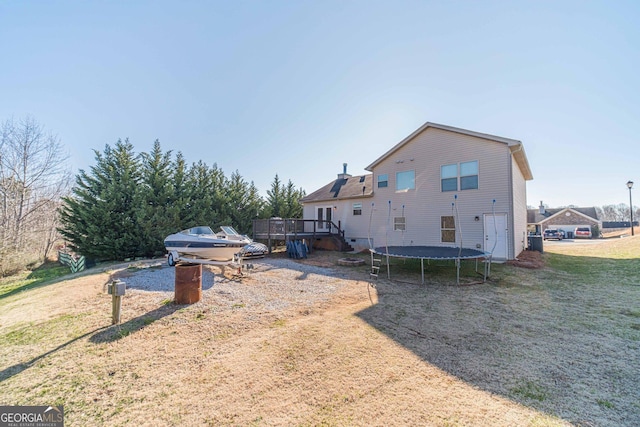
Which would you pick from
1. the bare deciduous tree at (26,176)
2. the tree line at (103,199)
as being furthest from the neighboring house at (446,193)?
the bare deciduous tree at (26,176)

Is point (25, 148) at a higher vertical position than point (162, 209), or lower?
higher

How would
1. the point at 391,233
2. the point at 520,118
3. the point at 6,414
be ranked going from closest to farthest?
the point at 6,414 < the point at 520,118 < the point at 391,233

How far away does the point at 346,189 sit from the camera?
60.6ft

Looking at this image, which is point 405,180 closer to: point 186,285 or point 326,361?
point 186,285

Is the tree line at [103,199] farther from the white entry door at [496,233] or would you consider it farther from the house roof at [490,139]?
the white entry door at [496,233]

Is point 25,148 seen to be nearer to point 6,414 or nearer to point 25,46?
point 25,46

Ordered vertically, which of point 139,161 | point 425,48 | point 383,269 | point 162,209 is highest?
point 425,48

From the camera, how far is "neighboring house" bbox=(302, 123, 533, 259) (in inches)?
440

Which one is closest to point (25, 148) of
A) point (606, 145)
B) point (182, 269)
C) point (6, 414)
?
point (182, 269)

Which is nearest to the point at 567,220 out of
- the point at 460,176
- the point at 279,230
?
the point at 460,176

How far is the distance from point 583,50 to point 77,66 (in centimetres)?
1967

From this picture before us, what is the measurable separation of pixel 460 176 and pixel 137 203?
61.8 ft

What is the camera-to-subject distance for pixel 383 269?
421 inches

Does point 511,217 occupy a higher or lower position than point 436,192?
lower
